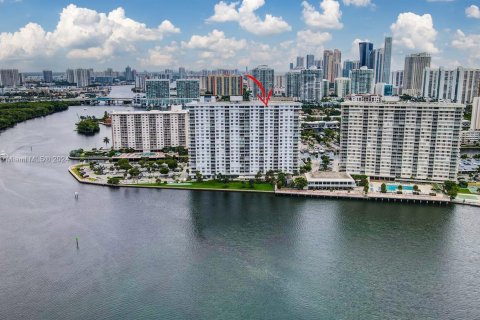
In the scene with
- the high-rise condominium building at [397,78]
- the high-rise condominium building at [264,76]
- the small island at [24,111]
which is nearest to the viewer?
the small island at [24,111]

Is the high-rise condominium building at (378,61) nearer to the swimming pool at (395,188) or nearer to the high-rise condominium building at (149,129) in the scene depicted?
the high-rise condominium building at (149,129)

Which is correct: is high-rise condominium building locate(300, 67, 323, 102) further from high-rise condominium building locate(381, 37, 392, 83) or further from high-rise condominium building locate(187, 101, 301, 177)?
high-rise condominium building locate(187, 101, 301, 177)

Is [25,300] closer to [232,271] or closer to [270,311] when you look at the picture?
[232,271]

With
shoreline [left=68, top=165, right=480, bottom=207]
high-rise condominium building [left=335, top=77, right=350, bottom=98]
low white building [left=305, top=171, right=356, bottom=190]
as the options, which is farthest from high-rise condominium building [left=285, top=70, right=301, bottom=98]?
shoreline [left=68, top=165, right=480, bottom=207]

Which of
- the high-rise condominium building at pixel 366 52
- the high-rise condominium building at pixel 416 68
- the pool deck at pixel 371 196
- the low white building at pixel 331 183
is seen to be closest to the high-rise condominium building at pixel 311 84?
the high-rise condominium building at pixel 416 68

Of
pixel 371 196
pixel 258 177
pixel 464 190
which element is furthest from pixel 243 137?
pixel 464 190

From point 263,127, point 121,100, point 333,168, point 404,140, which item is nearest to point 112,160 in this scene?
point 263,127

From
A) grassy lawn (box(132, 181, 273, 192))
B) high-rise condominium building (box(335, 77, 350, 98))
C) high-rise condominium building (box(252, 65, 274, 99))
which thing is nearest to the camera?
grassy lawn (box(132, 181, 273, 192))
